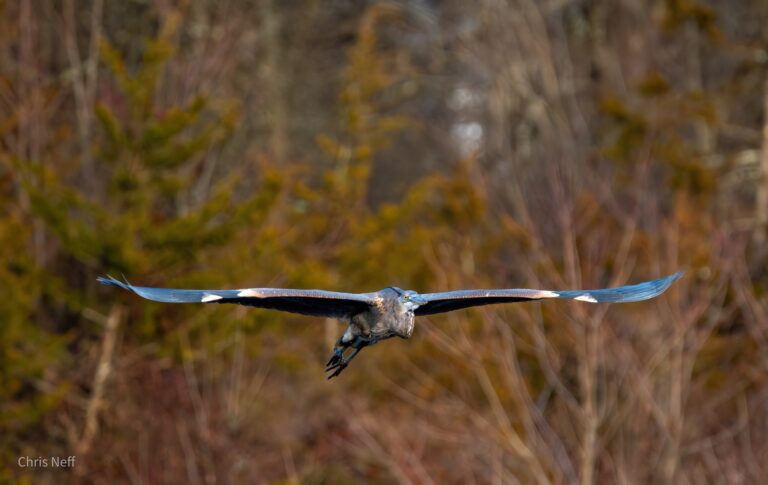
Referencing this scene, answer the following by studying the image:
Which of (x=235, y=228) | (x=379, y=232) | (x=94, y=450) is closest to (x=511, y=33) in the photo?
(x=379, y=232)

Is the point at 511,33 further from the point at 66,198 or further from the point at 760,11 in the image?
the point at 66,198

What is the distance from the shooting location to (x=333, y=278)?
12094mm

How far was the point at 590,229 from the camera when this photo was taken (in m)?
12.0

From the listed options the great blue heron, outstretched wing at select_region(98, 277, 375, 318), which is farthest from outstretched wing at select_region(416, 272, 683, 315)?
outstretched wing at select_region(98, 277, 375, 318)
